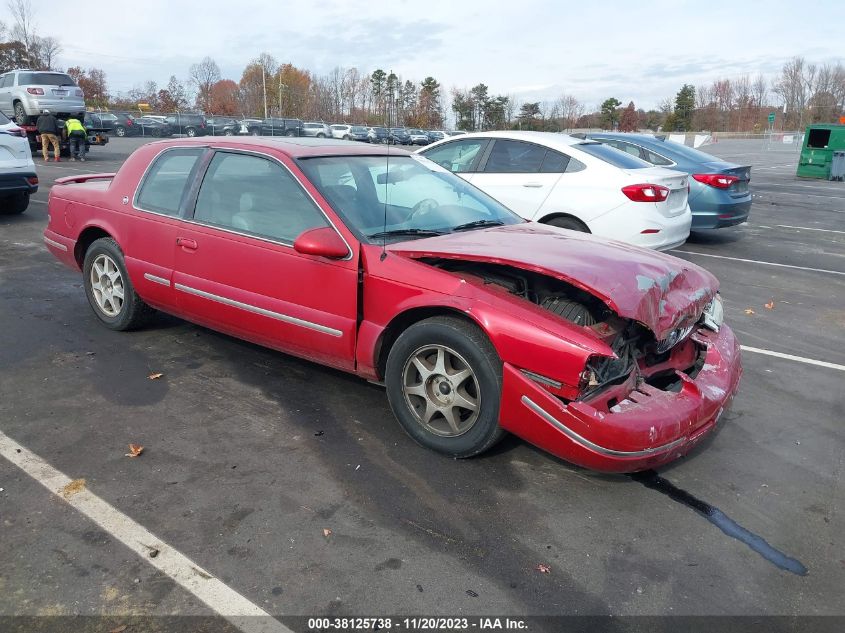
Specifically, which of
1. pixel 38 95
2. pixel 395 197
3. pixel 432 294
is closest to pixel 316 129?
pixel 38 95

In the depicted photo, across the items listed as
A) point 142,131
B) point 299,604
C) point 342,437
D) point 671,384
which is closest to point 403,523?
point 299,604

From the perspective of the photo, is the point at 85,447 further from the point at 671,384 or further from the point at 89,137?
the point at 89,137

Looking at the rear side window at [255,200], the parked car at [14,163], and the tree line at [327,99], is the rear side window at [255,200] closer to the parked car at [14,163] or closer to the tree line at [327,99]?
the parked car at [14,163]

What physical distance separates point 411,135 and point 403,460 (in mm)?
48409

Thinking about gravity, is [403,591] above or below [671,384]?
below

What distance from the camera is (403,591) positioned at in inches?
98.8

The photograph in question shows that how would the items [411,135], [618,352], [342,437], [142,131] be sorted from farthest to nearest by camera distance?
[411,135] → [142,131] → [342,437] → [618,352]

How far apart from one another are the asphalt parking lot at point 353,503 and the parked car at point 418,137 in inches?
1785

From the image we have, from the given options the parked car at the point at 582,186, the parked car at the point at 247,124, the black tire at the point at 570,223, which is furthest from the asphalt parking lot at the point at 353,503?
the parked car at the point at 247,124

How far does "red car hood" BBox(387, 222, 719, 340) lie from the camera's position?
10.2 ft

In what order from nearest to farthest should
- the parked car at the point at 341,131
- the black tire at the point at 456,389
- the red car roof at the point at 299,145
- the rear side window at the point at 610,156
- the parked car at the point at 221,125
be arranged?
1. the black tire at the point at 456,389
2. the red car roof at the point at 299,145
3. the rear side window at the point at 610,156
4. the parked car at the point at 221,125
5. the parked car at the point at 341,131

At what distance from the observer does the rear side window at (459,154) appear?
834 centimetres

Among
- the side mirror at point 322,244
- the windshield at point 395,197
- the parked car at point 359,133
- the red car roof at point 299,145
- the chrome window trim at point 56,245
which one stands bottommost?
the parked car at point 359,133

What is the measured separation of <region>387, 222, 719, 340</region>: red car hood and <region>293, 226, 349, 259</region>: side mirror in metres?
0.27
